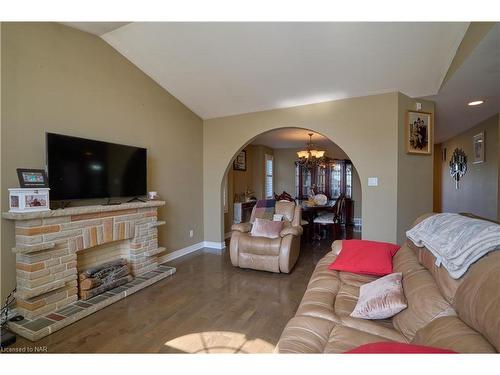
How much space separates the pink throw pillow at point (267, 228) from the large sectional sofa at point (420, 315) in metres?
1.56

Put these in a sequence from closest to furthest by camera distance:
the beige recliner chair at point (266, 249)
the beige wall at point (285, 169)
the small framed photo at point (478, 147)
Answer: the beige recliner chair at point (266, 249)
the small framed photo at point (478, 147)
the beige wall at point (285, 169)

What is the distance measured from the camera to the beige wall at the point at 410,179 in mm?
3430

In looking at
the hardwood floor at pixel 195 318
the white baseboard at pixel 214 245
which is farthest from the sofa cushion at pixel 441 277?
the white baseboard at pixel 214 245

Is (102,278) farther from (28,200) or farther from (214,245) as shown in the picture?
(214,245)

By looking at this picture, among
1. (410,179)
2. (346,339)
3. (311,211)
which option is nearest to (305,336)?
(346,339)

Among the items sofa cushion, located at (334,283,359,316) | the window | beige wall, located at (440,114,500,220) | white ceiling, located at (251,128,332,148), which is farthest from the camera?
the window

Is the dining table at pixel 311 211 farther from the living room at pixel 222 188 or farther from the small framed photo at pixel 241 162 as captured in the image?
the small framed photo at pixel 241 162

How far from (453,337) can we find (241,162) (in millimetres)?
5786

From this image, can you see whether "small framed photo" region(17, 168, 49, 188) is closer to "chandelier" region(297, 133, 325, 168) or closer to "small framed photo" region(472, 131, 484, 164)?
"chandelier" region(297, 133, 325, 168)

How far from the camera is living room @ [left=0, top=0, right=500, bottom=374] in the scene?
1.41m

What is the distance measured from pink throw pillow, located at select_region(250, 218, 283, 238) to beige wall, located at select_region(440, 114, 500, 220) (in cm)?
341

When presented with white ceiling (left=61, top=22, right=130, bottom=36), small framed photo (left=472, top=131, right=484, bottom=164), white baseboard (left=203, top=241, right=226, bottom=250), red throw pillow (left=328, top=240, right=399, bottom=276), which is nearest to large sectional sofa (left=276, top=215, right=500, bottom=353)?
red throw pillow (left=328, top=240, right=399, bottom=276)

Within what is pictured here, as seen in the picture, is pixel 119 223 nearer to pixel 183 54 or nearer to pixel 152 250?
pixel 152 250
